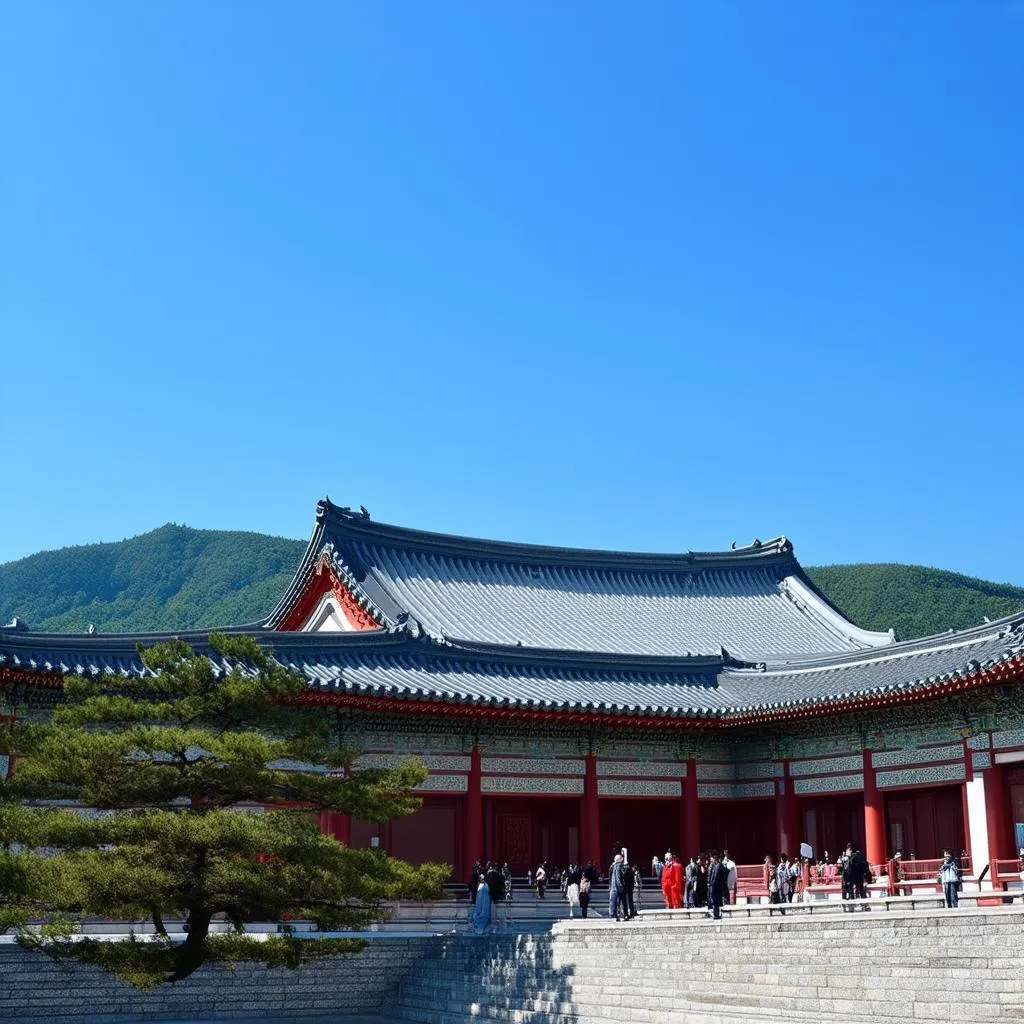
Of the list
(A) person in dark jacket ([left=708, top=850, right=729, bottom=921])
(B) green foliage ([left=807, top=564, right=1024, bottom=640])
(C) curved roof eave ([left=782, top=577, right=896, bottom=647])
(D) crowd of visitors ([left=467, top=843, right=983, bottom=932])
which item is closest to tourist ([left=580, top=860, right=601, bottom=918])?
(D) crowd of visitors ([left=467, top=843, right=983, bottom=932])

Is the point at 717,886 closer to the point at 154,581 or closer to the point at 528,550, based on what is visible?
the point at 528,550

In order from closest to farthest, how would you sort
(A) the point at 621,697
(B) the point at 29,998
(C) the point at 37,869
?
(C) the point at 37,869 → (B) the point at 29,998 → (A) the point at 621,697

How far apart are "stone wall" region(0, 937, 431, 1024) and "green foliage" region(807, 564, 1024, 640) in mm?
80776

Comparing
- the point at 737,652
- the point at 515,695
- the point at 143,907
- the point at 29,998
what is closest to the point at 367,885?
the point at 143,907

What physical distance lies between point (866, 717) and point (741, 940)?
1257 cm

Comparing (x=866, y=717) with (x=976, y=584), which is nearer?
(x=866, y=717)

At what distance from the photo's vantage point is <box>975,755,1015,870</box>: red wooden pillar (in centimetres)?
2962

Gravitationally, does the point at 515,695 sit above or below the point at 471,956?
above

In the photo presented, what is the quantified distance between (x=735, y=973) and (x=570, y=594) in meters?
24.2

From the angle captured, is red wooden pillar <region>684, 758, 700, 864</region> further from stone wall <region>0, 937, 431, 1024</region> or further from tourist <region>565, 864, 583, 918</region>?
stone wall <region>0, 937, 431, 1024</region>

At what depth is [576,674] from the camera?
3744 cm

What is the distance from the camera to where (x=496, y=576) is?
45031mm

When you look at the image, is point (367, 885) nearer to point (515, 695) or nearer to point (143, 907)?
point (143, 907)

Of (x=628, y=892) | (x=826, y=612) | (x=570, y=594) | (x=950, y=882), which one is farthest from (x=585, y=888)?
(x=826, y=612)
